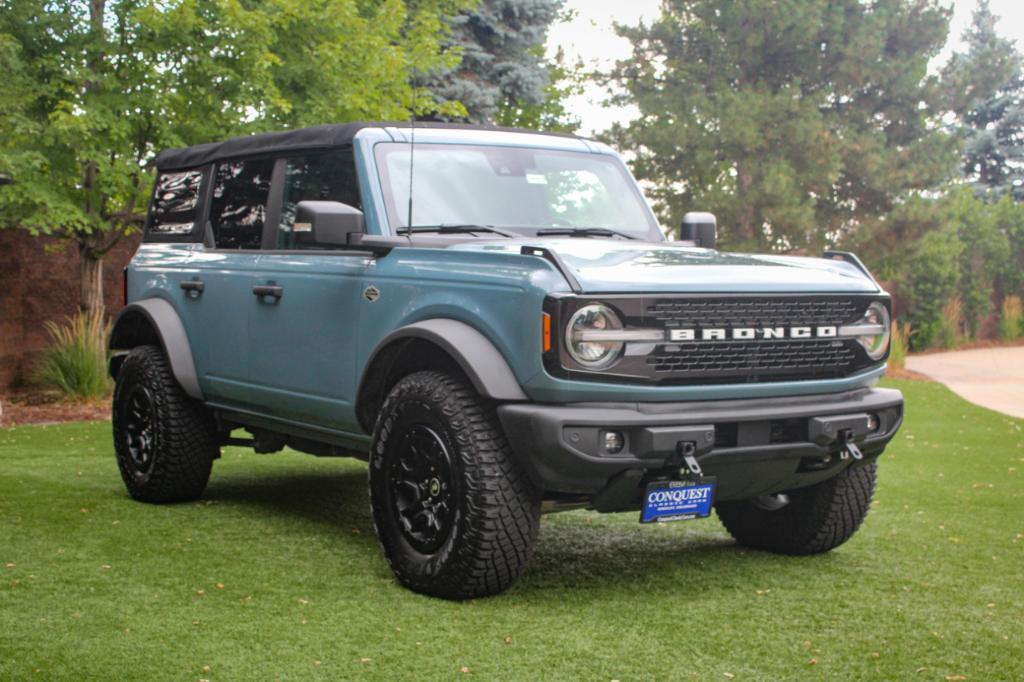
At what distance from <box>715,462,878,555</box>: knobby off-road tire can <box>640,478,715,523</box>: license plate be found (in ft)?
3.53

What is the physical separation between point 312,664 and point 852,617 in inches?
84.9

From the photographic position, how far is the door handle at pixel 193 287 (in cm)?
736

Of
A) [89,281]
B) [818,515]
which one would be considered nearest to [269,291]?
[818,515]

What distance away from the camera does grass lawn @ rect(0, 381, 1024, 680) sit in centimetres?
457

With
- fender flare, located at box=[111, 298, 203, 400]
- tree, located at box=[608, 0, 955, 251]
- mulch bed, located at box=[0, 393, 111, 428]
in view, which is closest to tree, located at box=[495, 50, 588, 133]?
tree, located at box=[608, 0, 955, 251]

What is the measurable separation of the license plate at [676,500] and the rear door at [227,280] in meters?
2.63

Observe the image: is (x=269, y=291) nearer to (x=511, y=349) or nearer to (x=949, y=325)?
(x=511, y=349)

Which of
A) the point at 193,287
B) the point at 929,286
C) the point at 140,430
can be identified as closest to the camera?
the point at 193,287

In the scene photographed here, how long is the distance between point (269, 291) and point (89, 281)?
29.1 ft

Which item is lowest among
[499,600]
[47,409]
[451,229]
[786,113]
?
[47,409]

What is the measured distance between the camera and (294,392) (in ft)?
21.6

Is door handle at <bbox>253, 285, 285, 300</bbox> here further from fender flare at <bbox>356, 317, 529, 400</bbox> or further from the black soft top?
fender flare at <bbox>356, 317, 529, 400</bbox>

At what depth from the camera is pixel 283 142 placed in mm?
6922

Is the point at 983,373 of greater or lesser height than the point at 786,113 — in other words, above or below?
below
